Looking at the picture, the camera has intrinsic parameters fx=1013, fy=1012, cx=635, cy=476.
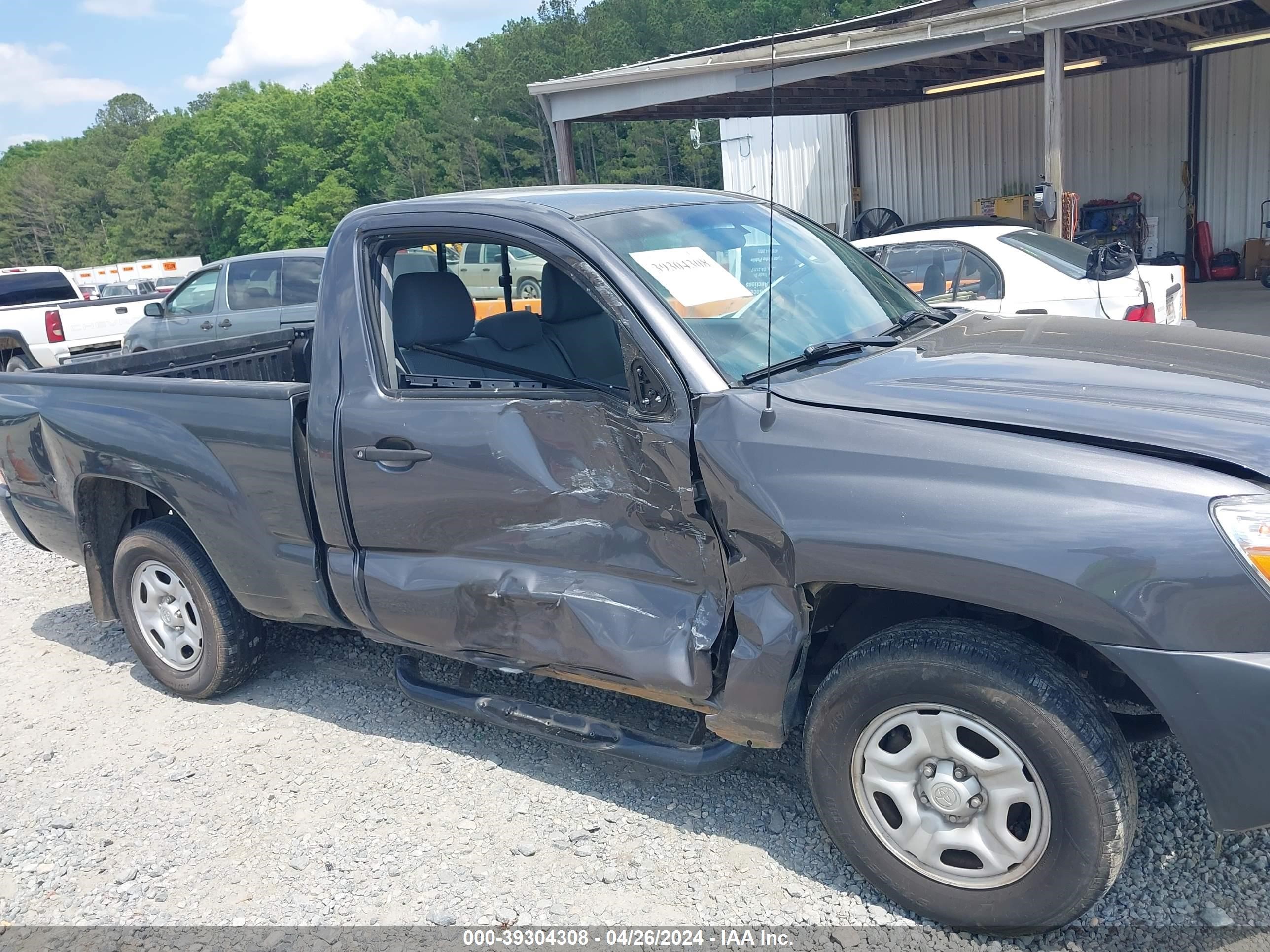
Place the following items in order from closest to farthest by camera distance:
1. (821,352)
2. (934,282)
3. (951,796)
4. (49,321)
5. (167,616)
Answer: (951,796) < (821,352) < (167,616) < (934,282) < (49,321)

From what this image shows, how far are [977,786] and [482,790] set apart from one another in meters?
1.74

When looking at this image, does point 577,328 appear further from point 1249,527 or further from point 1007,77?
point 1007,77

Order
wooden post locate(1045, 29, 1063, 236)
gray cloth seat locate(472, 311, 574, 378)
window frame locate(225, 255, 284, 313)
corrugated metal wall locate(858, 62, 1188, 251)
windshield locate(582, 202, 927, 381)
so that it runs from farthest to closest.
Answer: corrugated metal wall locate(858, 62, 1188, 251), window frame locate(225, 255, 284, 313), wooden post locate(1045, 29, 1063, 236), gray cloth seat locate(472, 311, 574, 378), windshield locate(582, 202, 927, 381)

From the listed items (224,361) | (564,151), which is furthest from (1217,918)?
(564,151)

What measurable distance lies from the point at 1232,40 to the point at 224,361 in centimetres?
1533

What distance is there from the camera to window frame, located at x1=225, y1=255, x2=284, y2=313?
39.1 ft

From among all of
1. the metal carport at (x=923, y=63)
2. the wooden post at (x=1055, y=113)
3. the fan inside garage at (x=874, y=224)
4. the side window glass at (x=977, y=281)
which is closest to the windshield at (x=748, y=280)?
the side window glass at (x=977, y=281)

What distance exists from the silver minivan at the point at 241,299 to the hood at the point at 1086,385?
9.47m

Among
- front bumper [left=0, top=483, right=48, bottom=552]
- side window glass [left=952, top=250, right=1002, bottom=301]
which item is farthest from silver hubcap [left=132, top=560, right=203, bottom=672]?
side window glass [left=952, top=250, right=1002, bottom=301]

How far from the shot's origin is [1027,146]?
18734 millimetres

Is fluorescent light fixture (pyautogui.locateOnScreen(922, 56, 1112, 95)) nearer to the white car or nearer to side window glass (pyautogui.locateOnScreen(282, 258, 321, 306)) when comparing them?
the white car

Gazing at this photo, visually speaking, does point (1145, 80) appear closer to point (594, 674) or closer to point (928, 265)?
point (928, 265)

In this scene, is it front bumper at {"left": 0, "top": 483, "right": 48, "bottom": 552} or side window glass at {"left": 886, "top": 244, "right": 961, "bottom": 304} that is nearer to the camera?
front bumper at {"left": 0, "top": 483, "right": 48, "bottom": 552}

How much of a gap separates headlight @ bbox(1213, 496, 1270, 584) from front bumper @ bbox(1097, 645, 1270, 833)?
7.7 inches
